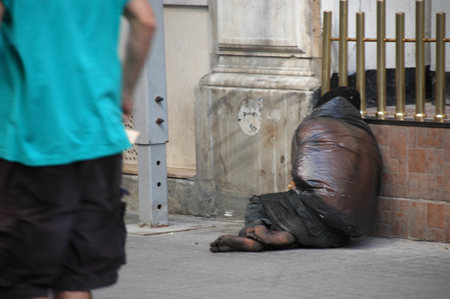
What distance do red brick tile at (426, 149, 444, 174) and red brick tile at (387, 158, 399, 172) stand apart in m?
0.27

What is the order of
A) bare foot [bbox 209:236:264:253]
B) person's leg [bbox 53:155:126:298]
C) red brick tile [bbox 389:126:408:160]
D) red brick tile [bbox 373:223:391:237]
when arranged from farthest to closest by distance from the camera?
1. red brick tile [bbox 373:223:391:237]
2. red brick tile [bbox 389:126:408:160]
3. bare foot [bbox 209:236:264:253]
4. person's leg [bbox 53:155:126:298]

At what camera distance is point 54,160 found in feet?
7.55

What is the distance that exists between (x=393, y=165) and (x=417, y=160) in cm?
22

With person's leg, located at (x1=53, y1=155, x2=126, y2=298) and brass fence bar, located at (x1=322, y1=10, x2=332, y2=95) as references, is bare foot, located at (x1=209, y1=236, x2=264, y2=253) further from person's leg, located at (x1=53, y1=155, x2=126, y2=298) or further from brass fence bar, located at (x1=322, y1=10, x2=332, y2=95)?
person's leg, located at (x1=53, y1=155, x2=126, y2=298)

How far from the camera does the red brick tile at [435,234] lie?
6.02 m

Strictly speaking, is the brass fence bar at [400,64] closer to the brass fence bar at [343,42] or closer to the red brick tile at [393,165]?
the red brick tile at [393,165]

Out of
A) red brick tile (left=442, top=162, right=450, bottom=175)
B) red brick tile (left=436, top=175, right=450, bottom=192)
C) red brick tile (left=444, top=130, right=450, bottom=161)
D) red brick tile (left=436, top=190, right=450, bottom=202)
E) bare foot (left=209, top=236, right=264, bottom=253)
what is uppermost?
red brick tile (left=444, top=130, right=450, bottom=161)

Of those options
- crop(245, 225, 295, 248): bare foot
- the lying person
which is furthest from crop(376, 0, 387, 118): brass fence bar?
crop(245, 225, 295, 248): bare foot

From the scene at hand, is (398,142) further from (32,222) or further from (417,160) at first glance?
(32,222)

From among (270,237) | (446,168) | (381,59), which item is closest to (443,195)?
(446,168)

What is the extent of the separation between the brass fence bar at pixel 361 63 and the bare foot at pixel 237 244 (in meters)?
1.61

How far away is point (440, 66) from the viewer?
614cm

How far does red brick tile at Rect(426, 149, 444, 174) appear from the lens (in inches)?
237

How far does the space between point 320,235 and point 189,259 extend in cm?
96
